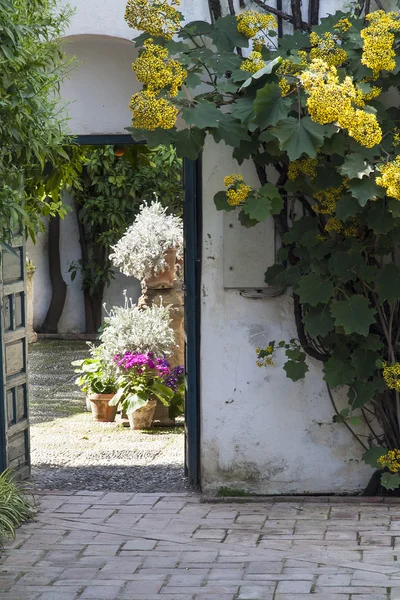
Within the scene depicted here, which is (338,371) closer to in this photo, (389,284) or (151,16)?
(389,284)

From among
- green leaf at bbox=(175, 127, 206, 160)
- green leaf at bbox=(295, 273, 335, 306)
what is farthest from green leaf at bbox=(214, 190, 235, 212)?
green leaf at bbox=(295, 273, 335, 306)

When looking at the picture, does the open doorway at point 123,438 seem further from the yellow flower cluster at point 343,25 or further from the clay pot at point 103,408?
the yellow flower cluster at point 343,25

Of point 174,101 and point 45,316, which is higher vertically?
point 174,101

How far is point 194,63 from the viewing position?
5973mm

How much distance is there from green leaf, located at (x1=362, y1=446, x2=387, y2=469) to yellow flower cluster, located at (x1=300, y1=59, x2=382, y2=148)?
1.97m

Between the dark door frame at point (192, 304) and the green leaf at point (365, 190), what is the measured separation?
1454 mm

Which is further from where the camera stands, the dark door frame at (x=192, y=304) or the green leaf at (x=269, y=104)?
the dark door frame at (x=192, y=304)

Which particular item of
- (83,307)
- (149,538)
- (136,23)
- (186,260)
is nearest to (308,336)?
(186,260)

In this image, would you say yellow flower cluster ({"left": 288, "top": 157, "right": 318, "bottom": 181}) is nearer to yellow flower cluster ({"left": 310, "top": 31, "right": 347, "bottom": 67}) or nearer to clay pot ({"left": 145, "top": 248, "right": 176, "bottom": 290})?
yellow flower cluster ({"left": 310, "top": 31, "right": 347, "bottom": 67})

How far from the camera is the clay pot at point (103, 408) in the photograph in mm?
9422

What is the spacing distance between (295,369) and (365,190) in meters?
1.38

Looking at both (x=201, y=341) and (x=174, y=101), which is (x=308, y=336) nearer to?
(x=201, y=341)

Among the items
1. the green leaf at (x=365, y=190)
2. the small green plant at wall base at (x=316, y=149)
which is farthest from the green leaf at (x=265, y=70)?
the green leaf at (x=365, y=190)

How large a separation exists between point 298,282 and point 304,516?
1.39 metres
